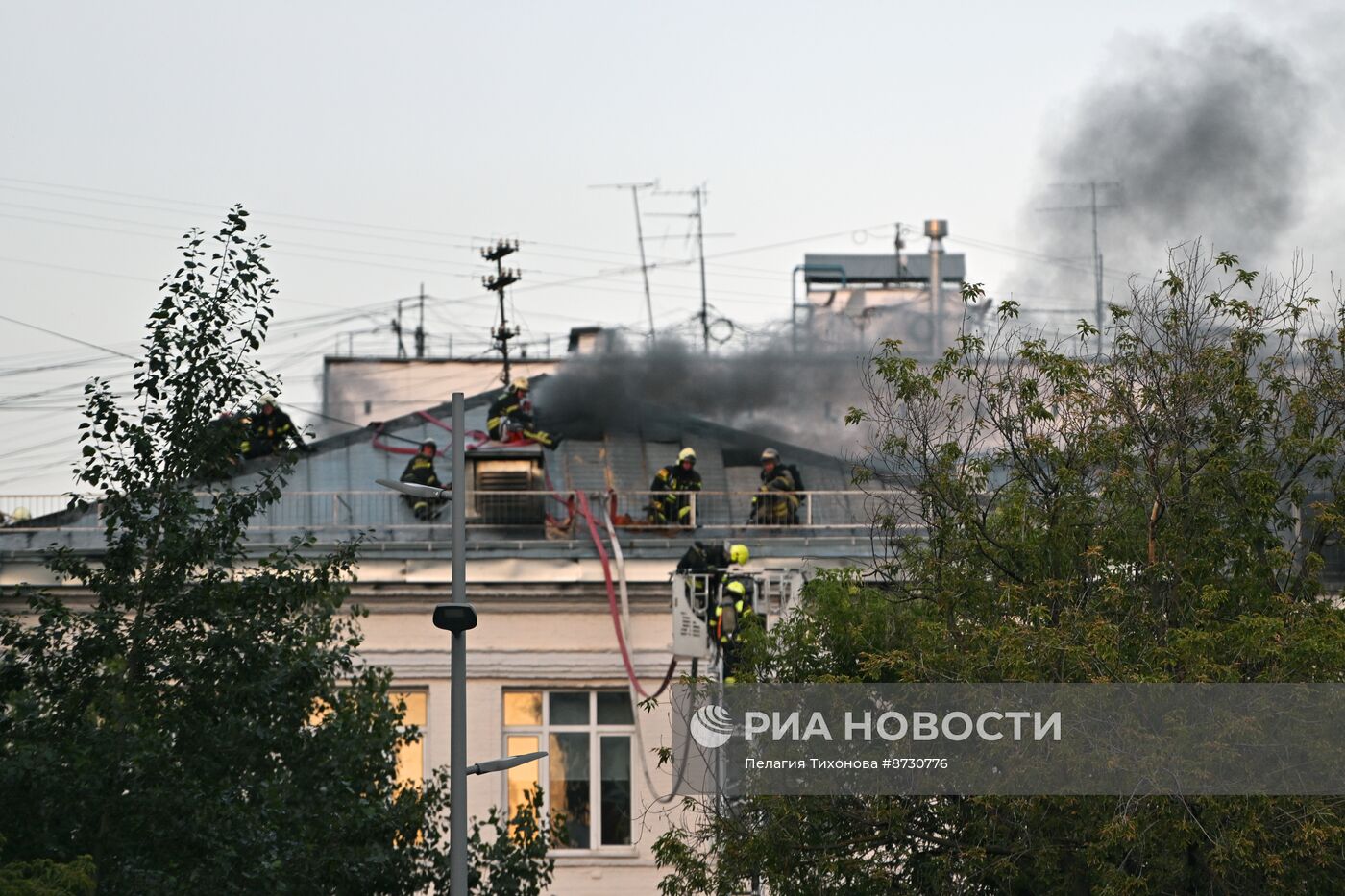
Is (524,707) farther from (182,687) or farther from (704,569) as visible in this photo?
(182,687)

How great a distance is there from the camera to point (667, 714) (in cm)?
2725

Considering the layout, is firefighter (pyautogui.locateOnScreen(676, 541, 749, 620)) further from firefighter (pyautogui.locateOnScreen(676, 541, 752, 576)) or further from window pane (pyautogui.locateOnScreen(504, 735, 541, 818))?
window pane (pyautogui.locateOnScreen(504, 735, 541, 818))

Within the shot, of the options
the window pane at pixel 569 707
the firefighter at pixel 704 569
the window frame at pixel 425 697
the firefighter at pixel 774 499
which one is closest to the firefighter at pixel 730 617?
the firefighter at pixel 704 569

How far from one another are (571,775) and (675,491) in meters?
4.76

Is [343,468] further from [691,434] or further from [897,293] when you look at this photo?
[897,293]

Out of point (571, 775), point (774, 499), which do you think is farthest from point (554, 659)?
point (774, 499)

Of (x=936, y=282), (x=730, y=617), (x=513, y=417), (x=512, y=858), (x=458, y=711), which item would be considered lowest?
(x=512, y=858)

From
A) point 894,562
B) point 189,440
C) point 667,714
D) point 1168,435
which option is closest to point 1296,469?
point 1168,435

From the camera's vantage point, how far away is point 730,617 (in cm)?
2283

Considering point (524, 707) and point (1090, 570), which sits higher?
point (1090, 570)

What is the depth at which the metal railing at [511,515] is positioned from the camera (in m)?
29.9

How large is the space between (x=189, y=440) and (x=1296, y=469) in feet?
28.3

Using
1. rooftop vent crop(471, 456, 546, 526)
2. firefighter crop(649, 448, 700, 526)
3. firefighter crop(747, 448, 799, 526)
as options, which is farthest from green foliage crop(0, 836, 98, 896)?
firefighter crop(747, 448, 799, 526)

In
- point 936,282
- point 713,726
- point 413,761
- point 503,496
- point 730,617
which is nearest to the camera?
point 713,726
